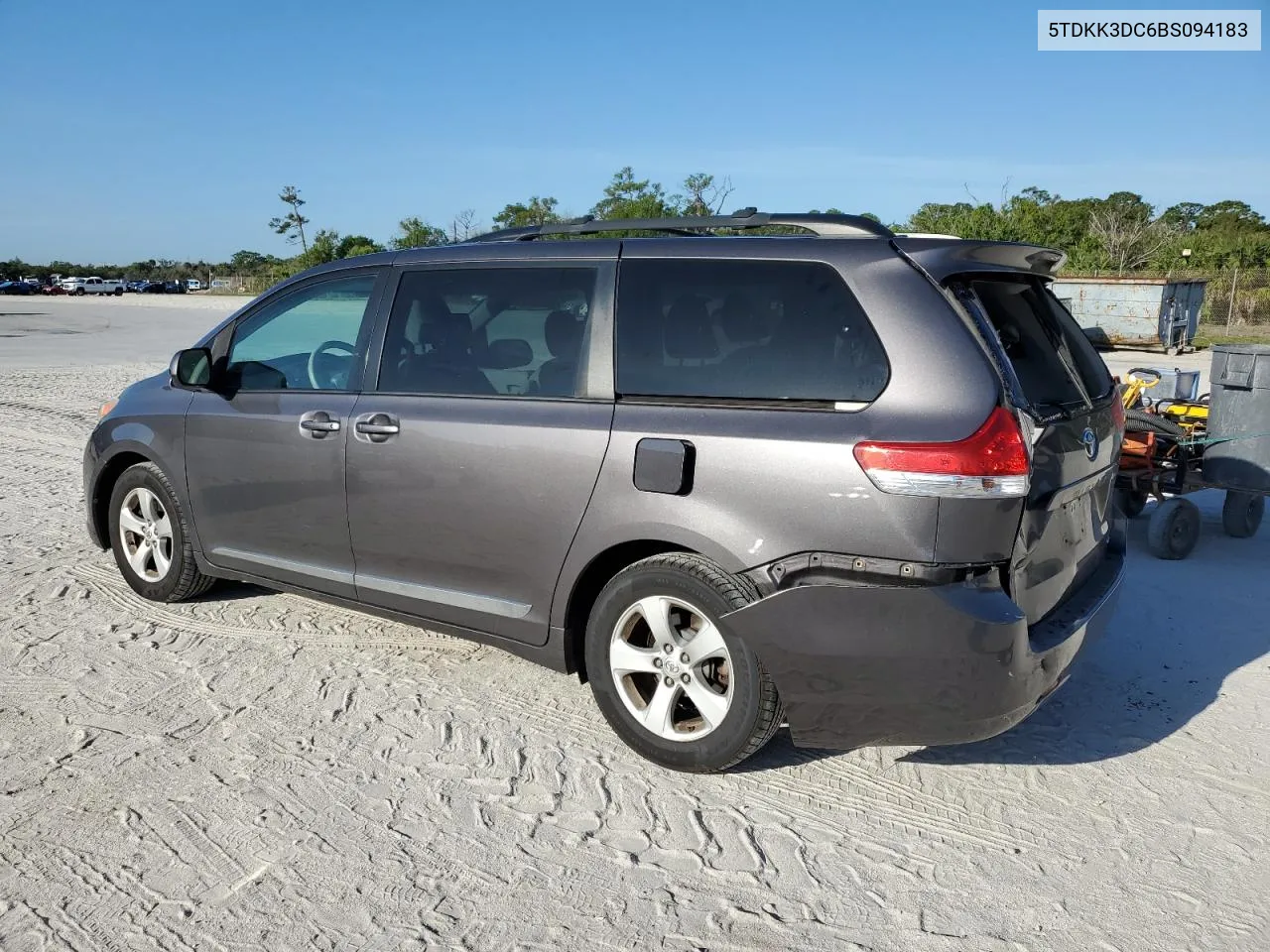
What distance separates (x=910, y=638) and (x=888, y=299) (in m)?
1.04

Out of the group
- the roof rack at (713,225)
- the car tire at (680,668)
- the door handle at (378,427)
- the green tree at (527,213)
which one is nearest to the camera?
the car tire at (680,668)

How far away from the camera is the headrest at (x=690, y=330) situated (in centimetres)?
366

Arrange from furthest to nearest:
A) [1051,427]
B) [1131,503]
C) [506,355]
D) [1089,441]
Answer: [1131,503] < [506,355] < [1089,441] < [1051,427]

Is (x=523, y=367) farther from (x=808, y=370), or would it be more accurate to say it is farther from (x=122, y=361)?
(x=122, y=361)

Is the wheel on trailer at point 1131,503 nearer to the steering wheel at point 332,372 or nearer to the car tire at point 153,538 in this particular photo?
the steering wheel at point 332,372

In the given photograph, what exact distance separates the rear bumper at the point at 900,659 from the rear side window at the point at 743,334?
0.65m

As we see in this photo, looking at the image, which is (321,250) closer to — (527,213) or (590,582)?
(527,213)

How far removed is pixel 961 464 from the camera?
123 inches

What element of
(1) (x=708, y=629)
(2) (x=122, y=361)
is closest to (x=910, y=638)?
(1) (x=708, y=629)

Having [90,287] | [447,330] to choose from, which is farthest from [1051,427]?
[90,287]

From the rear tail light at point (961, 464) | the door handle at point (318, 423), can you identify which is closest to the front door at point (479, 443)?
the door handle at point (318, 423)

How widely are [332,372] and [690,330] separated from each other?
69.2 inches

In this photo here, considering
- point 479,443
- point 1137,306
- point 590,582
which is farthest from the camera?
point 1137,306

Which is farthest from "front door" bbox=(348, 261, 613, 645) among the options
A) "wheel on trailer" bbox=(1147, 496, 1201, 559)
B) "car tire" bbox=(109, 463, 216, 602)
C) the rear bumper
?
"wheel on trailer" bbox=(1147, 496, 1201, 559)
